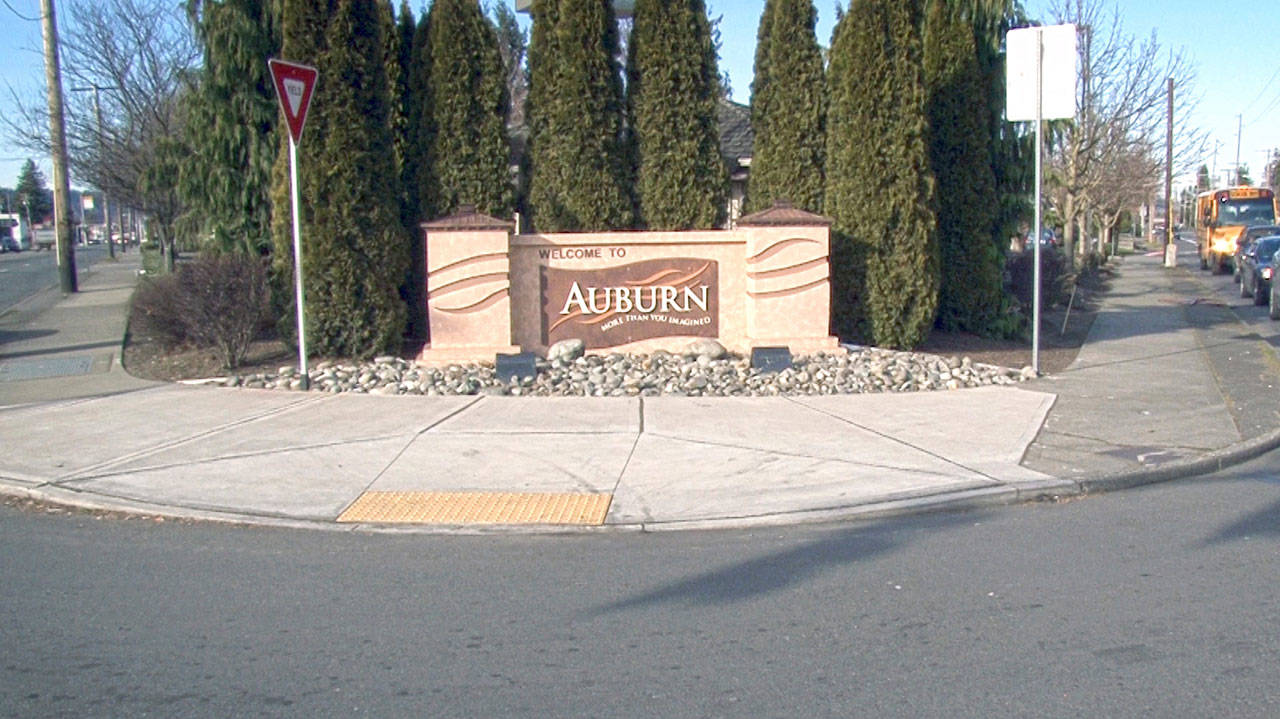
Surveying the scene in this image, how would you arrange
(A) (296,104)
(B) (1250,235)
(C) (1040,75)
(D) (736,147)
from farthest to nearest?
(B) (1250,235) < (D) (736,147) < (C) (1040,75) < (A) (296,104)

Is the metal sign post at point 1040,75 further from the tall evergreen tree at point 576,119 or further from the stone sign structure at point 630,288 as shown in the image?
the tall evergreen tree at point 576,119

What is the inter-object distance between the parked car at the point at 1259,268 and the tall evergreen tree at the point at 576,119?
15.1 meters

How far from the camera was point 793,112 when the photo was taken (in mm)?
15844

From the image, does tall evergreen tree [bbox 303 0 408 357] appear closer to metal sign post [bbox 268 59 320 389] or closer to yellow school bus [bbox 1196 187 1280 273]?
metal sign post [bbox 268 59 320 389]

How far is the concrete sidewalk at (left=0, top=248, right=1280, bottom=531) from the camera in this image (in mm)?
8289

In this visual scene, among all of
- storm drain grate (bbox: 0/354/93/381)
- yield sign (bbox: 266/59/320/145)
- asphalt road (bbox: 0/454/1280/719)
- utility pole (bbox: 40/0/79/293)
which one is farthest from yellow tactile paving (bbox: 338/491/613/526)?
utility pole (bbox: 40/0/79/293)

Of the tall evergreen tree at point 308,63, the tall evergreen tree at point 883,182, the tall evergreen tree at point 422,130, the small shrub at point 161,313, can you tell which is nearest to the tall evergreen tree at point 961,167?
the tall evergreen tree at point 883,182

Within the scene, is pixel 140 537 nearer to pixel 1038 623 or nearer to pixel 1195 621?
pixel 1038 623

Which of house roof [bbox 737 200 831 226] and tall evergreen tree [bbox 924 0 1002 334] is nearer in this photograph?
house roof [bbox 737 200 831 226]

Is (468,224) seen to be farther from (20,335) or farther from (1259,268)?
(1259,268)

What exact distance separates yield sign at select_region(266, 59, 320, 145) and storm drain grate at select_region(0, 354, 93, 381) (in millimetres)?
4405

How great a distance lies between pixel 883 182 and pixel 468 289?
17.6 feet

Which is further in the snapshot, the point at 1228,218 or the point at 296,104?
the point at 1228,218

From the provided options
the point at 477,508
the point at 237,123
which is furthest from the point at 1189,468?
the point at 237,123
